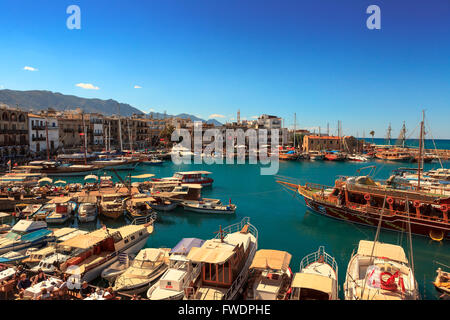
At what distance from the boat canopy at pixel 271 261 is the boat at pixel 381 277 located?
9.73 ft

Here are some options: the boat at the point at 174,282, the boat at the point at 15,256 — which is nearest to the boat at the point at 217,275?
the boat at the point at 174,282

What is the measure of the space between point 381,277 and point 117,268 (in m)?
13.3

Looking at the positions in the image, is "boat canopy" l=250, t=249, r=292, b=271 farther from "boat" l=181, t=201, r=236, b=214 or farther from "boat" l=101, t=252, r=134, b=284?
"boat" l=181, t=201, r=236, b=214

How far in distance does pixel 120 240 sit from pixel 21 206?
18.2 meters

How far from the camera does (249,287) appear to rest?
13070 mm

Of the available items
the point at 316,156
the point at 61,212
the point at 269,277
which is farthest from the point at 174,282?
the point at 316,156

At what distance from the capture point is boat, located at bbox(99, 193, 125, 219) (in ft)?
90.3

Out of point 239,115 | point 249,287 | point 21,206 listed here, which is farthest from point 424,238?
point 239,115

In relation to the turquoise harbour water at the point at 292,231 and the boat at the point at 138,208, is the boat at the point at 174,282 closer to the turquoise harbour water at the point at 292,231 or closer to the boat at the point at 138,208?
the turquoise harbour water at the point at 292,231

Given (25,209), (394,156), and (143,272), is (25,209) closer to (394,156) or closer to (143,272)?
(143,272)

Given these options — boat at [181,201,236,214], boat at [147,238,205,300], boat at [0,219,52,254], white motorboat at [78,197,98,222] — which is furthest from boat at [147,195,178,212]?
boat at [147,238,205,300]

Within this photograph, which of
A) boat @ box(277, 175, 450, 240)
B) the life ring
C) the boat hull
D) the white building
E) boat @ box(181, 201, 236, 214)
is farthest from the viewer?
the white building

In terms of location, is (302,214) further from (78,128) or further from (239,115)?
(239,115)

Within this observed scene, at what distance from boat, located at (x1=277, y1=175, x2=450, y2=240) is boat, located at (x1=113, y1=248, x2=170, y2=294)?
57.6 feet
